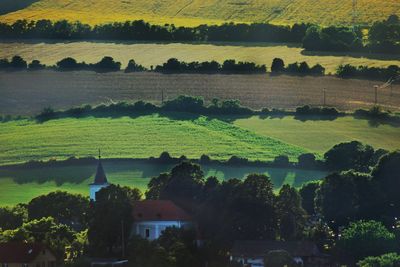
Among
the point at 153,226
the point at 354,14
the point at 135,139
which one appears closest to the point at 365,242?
the point at 153,226

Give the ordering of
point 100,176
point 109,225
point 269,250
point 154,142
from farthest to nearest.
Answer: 1. point 154,142
2. point 100,176
3. point 109,225
4. point 269,250

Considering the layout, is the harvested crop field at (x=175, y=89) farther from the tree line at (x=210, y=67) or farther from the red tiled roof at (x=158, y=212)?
A: the red tiled roof at (x=158, y=212)

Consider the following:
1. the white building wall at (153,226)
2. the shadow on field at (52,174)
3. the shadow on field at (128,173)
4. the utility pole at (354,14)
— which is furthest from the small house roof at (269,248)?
the utility pole at (354,14)

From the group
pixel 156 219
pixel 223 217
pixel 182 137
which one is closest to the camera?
pixel 223 217

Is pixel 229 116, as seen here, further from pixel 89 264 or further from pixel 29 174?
pixel 89 264

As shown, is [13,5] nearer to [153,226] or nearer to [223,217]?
[153,226]
